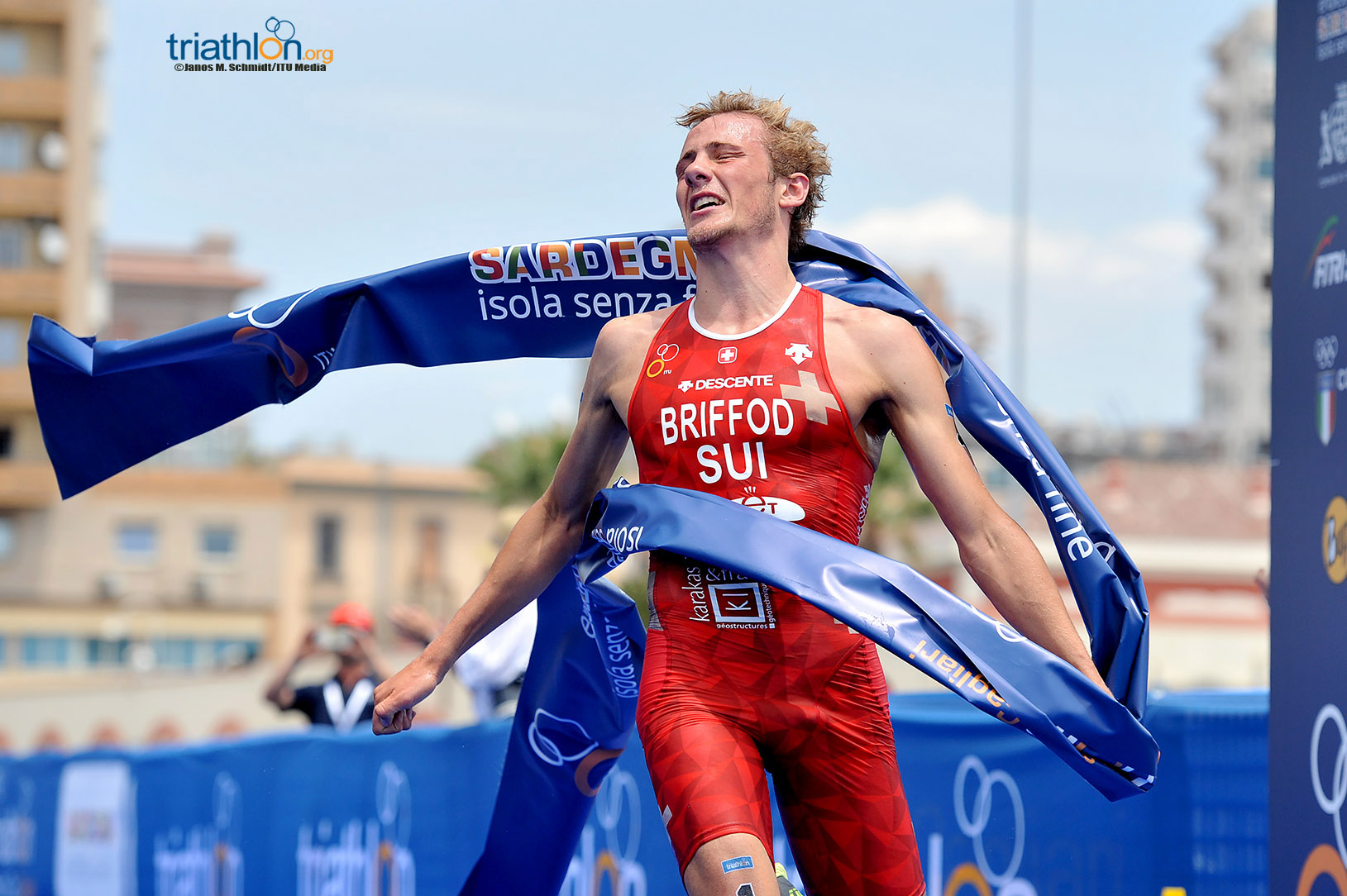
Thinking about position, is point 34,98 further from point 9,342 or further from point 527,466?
point 527,466

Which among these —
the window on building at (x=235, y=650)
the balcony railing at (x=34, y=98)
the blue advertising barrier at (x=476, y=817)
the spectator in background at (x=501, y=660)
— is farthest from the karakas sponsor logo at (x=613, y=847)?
the window on building at (x=235, y=650)

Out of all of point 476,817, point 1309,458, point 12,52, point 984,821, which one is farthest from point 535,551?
point 12,52

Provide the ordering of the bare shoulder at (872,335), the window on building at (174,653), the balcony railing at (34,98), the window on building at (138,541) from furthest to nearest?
the window on building at (138,541), the window on building at (174,653), the balcony railing at (34,98), the bare shoulder at (872,335)

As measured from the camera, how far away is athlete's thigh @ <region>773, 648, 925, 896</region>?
3.75 meters

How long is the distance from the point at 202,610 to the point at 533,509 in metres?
66.8

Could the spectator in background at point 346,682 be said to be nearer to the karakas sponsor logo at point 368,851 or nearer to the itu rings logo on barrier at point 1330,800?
the karakas sponsor logo at point 368,851

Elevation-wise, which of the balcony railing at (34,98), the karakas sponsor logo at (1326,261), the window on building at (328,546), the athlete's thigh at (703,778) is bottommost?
the window on building at (328,546)

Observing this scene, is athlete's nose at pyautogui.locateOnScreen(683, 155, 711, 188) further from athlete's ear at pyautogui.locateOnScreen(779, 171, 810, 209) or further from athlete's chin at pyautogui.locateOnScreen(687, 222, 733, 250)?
athlete's ear at pyautogui.locateOnScreen(779, 171, 810, 209)

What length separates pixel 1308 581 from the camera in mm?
4496

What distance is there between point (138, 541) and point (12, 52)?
20473 mm

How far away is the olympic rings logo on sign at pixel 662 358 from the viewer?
3982 millimetres

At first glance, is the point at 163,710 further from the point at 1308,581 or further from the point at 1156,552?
the point at 1156,552

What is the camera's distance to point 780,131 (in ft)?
13.5

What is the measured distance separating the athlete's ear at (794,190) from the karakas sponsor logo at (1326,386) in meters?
1.52
